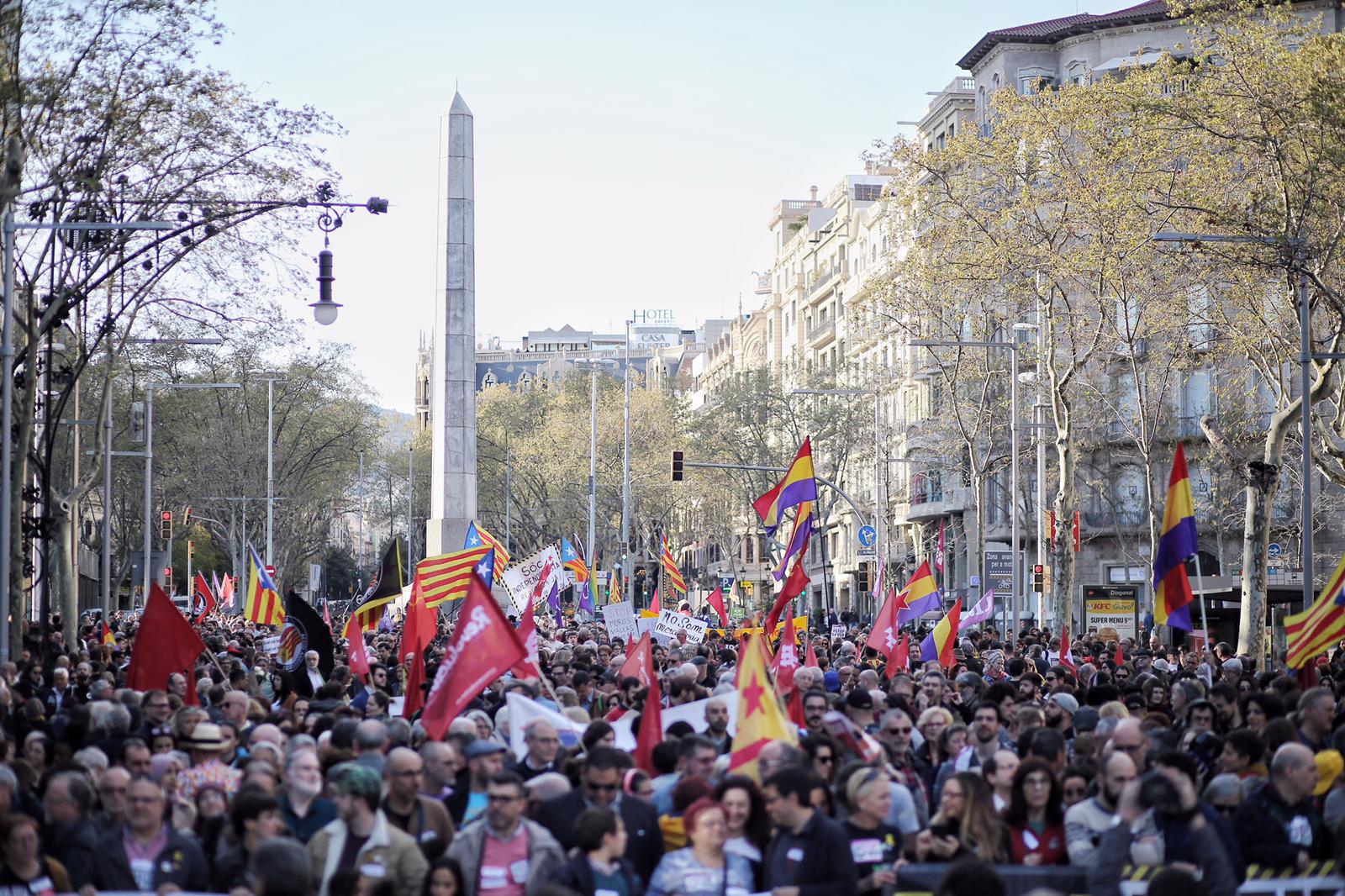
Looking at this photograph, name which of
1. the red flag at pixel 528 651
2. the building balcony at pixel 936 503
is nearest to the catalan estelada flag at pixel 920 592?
the red flag at pixel 528 651

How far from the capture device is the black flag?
705 inches

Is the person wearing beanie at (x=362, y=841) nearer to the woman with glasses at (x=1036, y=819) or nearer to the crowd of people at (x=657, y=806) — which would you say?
the crowd of people at (x=657, y=806)

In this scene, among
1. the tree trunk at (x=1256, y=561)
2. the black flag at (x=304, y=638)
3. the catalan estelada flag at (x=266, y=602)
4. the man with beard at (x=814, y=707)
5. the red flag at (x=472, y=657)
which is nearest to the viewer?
the red flag at (x=472, y=657)

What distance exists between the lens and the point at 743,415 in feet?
223

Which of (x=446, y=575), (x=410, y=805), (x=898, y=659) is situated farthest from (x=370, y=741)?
(x=446, y=575)

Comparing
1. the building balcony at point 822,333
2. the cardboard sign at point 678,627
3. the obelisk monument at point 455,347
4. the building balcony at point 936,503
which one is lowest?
the cardboard sign at point 678,627

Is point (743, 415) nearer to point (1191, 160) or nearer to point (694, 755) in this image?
point (1191, 160)

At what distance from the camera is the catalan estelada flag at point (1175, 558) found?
17359mm

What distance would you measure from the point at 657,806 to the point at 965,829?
176cm

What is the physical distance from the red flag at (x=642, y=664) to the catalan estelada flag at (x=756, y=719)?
518 centimetres

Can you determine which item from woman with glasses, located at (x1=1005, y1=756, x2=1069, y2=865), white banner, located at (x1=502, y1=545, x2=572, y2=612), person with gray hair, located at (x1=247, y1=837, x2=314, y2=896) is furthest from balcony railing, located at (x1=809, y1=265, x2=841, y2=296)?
person with gray hair, located at (x1=247, y1=837, x2=314, y2=896)

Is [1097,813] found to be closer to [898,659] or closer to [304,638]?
[304,638]

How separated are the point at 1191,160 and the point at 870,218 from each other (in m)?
45.0

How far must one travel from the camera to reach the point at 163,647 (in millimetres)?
15055
